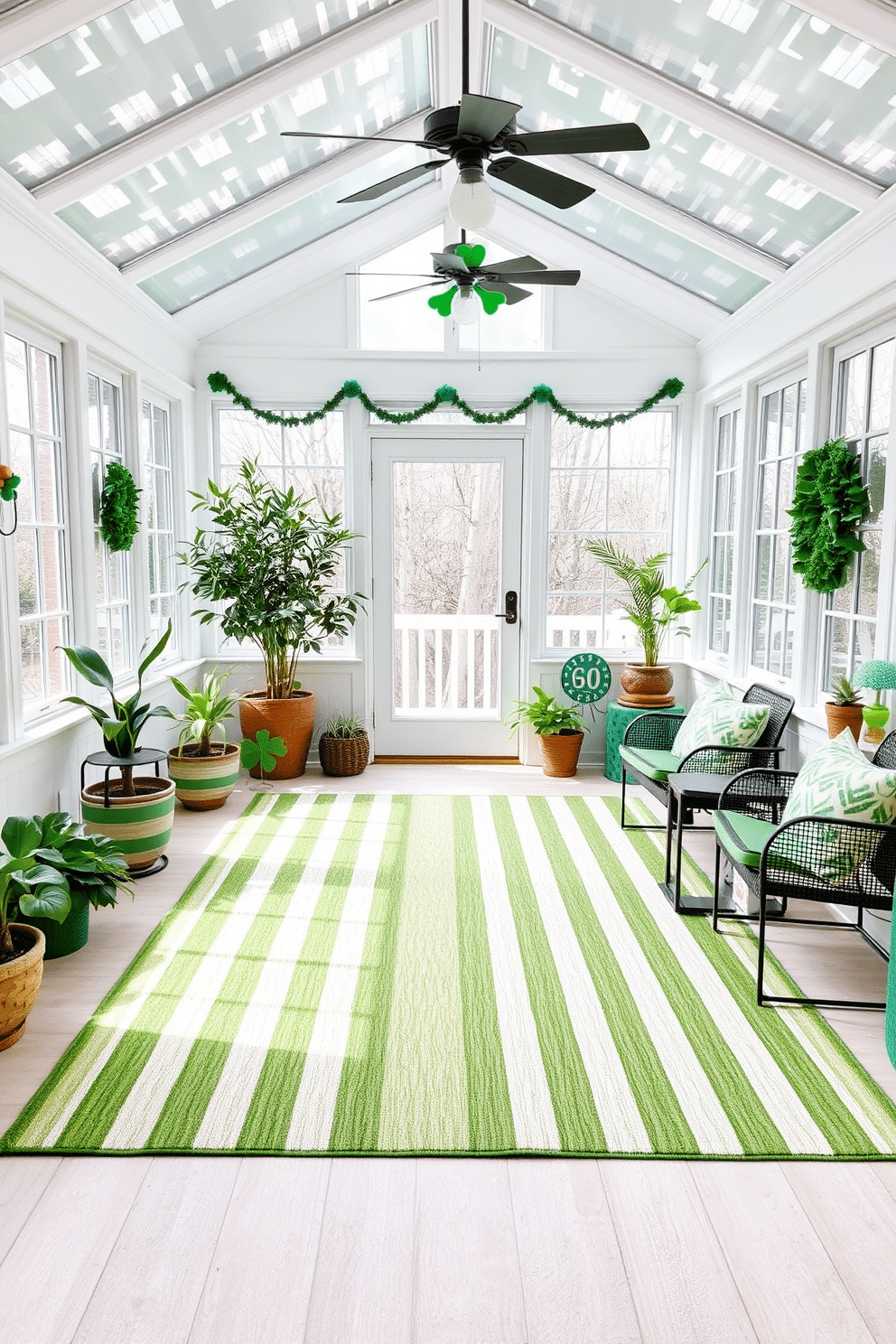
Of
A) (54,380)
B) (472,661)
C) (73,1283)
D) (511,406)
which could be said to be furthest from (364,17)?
(73,1283)

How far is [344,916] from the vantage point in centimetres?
360

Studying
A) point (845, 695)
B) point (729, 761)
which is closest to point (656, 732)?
point (729, 761)

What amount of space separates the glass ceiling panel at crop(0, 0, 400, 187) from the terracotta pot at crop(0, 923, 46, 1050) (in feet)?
8.79

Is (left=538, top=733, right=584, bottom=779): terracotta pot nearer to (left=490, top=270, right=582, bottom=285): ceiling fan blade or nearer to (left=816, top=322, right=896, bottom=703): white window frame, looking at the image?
(left=816, top=322, right=896, bottom=703): white window frame

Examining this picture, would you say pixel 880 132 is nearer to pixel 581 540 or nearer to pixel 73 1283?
pixel 581 540

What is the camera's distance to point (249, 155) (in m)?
4.33

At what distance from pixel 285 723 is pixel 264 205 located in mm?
2763

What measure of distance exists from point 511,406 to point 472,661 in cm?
166

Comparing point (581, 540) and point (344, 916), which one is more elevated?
point (581, 540)

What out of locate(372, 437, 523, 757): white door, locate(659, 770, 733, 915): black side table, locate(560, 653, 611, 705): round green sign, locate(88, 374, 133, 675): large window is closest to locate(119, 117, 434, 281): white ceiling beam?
locate(88, 374, 133, 675): large window

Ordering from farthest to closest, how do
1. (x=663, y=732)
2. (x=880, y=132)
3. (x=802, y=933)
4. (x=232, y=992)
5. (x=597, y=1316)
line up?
(x=663, y=732), (x=802, y=933), (x=880, y=132), (x=232, y=992), (x=597, y=1316)

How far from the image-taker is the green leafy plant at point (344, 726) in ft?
19.4

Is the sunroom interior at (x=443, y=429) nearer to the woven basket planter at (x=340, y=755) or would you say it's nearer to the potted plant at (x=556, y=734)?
the potted plant at (x=556, y=734)

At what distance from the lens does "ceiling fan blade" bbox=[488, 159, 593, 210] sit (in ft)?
9.48
